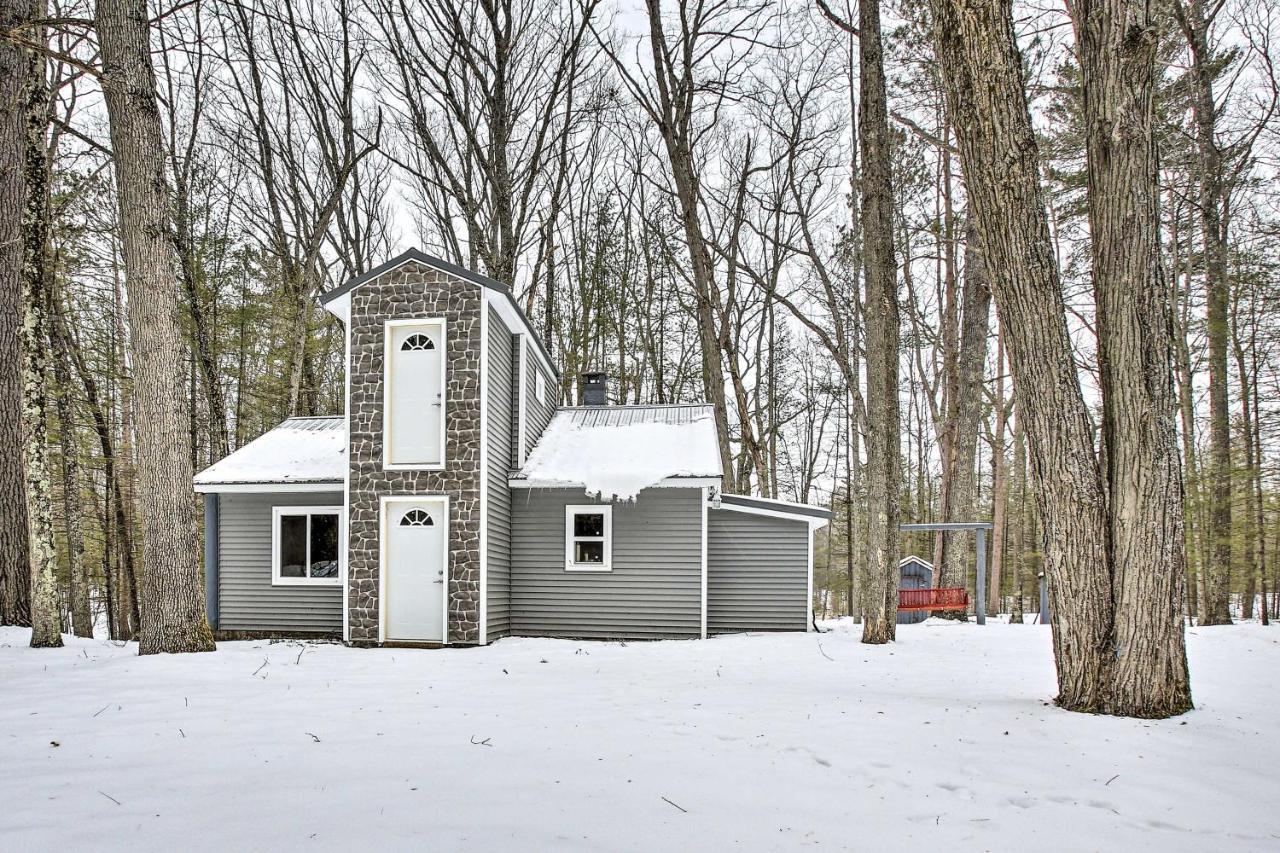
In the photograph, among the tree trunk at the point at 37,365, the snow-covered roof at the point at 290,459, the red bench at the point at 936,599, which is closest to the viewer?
the tree trunk at the point at 37,365

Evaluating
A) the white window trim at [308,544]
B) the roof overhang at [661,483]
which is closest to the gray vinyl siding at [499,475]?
the roof overhang at [661,483]

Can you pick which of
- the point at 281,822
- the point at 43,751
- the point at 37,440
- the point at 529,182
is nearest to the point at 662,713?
the point at 281,822

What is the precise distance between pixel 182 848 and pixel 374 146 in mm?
15643

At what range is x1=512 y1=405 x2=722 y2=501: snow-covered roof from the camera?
1054 centimetres

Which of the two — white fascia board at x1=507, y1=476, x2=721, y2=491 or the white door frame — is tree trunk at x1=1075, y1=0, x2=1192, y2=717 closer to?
white fascia board at x1=507, y1=476, x2=721, y2=491

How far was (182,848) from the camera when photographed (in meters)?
2.59

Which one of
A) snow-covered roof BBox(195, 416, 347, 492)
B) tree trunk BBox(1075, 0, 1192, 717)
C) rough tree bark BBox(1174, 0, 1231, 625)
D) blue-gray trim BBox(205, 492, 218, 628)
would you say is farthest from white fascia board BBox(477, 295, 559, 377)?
rough tree bark BBox(1174, 0, 1231, 625)

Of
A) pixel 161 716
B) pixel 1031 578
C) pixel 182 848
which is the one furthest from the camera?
pixel 1031 578

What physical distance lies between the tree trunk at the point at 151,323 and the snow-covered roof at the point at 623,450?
4.61 metres

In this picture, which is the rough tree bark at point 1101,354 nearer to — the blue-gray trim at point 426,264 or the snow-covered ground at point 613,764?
the snow-covered ground at point 613,764

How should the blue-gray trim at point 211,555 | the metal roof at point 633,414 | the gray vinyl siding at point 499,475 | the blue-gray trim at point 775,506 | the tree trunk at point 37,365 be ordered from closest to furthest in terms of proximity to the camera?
the tree trunk at point 37,365 < the gray vinyl siding at point 499,475 < the blue-gray trim at point 775,506 < the blue-gray trim at point 211,555 < the metal roof at point 633,414

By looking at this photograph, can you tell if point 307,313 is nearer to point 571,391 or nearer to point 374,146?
point 374,146

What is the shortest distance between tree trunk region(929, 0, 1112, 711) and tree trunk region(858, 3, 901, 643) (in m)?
4.33

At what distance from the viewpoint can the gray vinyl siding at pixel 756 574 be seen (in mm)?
11227
